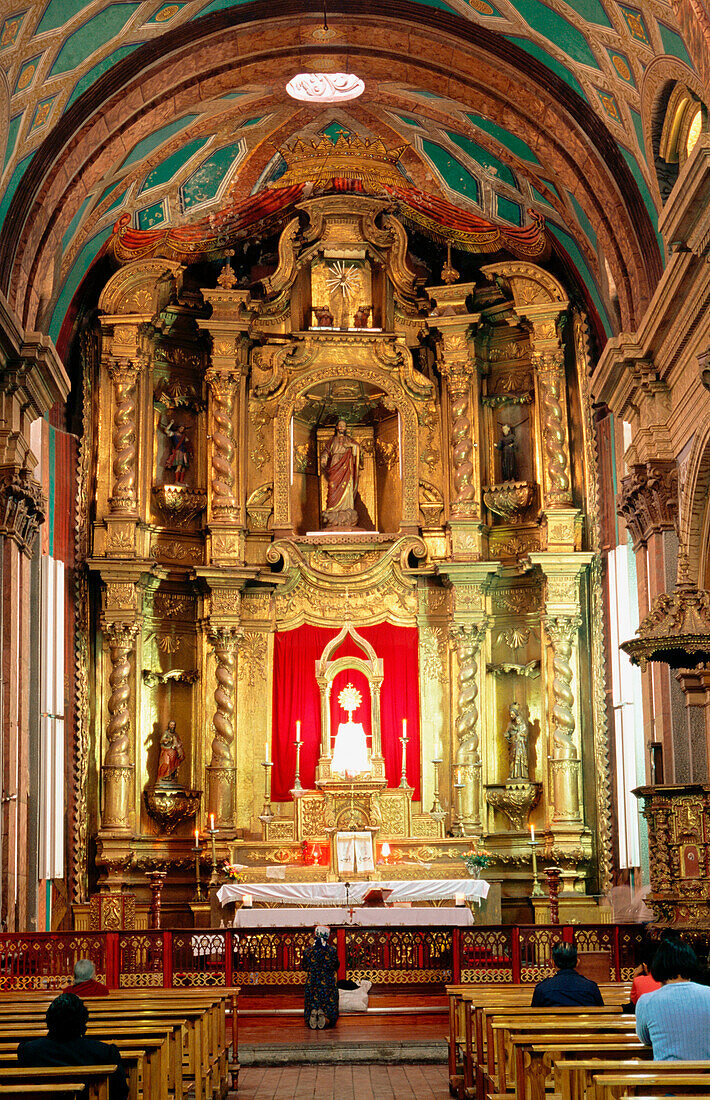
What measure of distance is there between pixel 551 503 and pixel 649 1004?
594 inches

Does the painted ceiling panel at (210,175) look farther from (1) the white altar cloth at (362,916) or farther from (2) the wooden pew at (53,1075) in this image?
(2) the wooden pew at (53,1075)

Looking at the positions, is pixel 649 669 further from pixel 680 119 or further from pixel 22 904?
pixel 22 904

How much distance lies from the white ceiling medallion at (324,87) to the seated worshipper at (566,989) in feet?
47.7

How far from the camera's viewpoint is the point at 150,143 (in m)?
20.0

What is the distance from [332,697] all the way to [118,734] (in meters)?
3.22

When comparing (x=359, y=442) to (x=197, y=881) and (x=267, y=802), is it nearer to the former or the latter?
(x=267, y=802)

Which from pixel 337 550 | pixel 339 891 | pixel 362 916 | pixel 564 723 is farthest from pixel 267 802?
pixel 362 916

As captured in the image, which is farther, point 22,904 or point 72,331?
point 72,331

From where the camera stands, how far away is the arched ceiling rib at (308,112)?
55.9 ft

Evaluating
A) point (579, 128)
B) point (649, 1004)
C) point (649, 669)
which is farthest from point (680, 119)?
point (649, 1004)

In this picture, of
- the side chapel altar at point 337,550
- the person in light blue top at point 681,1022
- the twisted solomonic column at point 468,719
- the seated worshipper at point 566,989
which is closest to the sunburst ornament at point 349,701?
the side chapel altar at point 337,550

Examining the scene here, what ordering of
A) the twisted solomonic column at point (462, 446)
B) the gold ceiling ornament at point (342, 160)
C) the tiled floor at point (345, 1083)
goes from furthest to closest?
1. the twisted solomonic column at point (462, 446)
2. the gold ceiling ornament at point (342, 160)
3. the tiled floor at point (345, 1083)

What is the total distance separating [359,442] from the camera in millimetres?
22891

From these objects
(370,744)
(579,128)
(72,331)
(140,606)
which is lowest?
(370,744)
